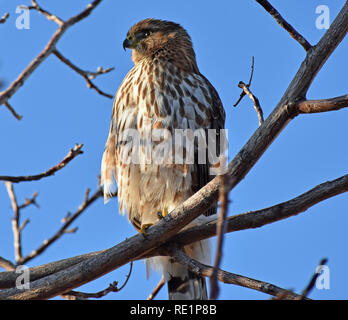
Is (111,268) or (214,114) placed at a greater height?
(214,114)

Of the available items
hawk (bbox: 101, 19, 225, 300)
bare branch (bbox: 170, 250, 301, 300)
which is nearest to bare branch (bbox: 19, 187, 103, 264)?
hawk (bbox: 101, 19, 225, 300)

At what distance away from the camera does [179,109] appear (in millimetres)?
4387

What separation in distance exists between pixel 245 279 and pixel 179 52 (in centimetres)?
267

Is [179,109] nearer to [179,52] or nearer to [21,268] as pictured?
[179,52]

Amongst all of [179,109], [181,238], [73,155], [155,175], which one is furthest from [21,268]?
[179,109]

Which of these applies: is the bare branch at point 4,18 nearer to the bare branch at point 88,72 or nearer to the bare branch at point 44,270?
the bare branch at point 88,72

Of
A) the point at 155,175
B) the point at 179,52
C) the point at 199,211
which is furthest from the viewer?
the point at 179,52

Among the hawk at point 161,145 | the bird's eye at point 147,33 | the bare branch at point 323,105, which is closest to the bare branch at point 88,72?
the hawk at point 161,145

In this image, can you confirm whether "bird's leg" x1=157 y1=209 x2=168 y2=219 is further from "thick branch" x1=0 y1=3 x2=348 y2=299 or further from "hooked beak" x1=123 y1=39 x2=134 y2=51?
"hooked beak" x1=123 y1=39 x2=134 y2=51

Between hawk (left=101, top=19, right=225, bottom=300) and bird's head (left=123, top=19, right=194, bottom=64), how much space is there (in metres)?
0.28

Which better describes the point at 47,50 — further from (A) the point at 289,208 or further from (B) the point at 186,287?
(B) the point at 186,287

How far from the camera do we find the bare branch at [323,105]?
2742mm

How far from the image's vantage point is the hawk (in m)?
4.29
